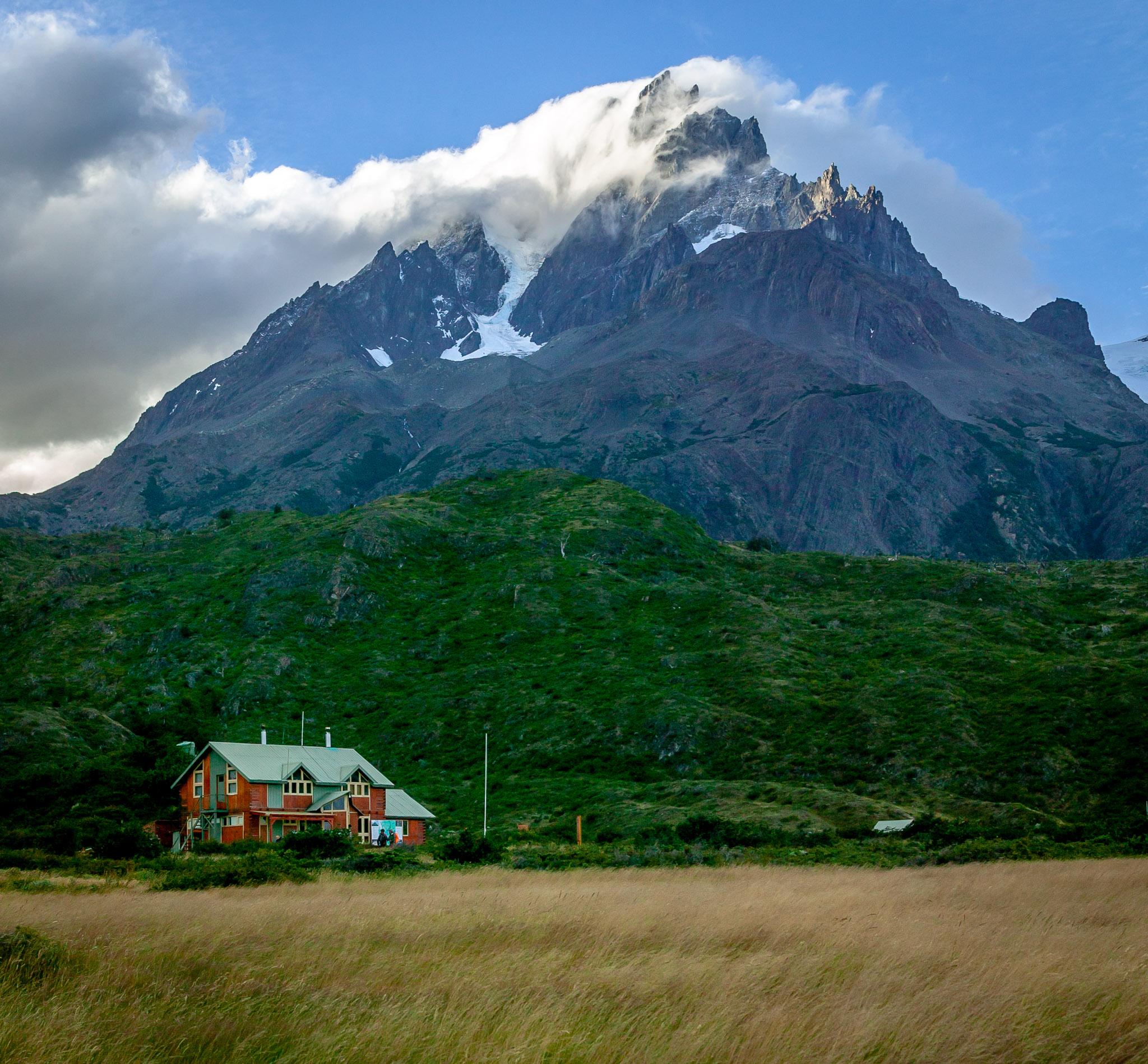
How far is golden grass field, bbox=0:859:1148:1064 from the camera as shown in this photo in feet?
35.4

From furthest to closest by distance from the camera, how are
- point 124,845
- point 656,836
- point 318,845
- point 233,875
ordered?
point 656,836
point 318,845
point 124,845
point 233,875

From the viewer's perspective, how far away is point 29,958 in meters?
13.7

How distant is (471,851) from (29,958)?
35.2m

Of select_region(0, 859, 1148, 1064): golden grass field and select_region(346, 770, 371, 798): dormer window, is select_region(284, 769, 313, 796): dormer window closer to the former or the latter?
select_region(346, 770, 371, 798): dormer window

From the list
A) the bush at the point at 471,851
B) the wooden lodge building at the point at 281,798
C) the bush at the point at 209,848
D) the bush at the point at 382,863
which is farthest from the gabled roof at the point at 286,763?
the bush at the point at 471,851

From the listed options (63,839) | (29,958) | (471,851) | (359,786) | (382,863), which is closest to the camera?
(29,958)

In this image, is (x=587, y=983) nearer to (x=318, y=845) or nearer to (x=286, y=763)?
(x=318, y=845)

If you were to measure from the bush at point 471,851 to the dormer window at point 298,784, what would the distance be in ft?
72.0

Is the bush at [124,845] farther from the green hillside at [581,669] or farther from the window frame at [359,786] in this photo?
the window frame at [359,786]

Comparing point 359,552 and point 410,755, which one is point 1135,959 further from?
point 359,552

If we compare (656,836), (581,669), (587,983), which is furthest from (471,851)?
(581,669)

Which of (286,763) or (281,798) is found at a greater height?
(286,763)

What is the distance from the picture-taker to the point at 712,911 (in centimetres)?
2050

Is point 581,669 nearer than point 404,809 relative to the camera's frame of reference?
No
